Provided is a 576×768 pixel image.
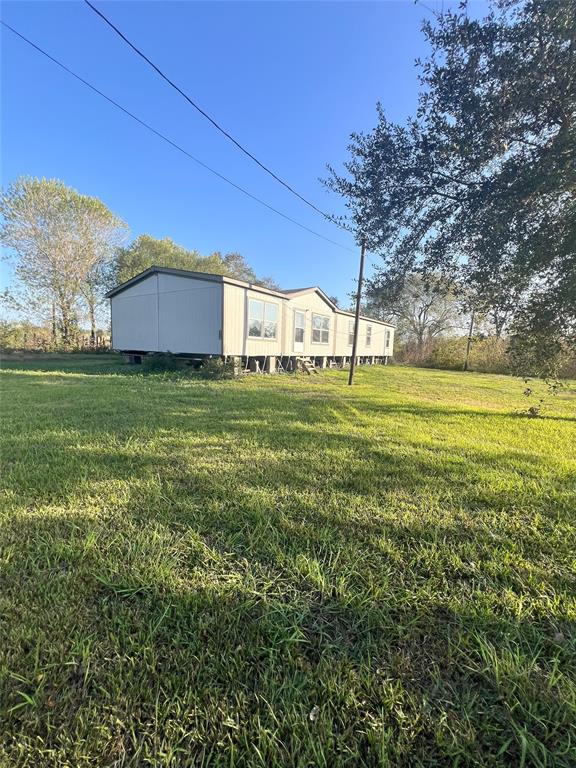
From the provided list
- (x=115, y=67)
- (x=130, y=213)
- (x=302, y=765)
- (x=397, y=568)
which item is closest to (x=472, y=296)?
(x=397, y=568)

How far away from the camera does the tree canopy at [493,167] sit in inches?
128

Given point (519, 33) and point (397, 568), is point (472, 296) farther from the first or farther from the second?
point (397, 568)

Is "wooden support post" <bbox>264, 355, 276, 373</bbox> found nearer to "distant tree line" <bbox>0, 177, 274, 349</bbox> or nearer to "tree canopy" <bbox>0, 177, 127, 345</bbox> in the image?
"distant tree line" <bbox>0, 177, 274, 349</bbox>

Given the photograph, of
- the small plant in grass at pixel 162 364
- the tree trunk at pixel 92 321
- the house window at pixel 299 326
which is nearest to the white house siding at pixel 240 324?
the house window at pixel 299 326

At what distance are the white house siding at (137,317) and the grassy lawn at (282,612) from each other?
10.4 metres

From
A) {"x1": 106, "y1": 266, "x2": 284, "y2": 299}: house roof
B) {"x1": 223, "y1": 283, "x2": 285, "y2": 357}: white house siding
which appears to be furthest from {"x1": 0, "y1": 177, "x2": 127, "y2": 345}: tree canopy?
{"x1": 223, "y1": 283, "x2": 285, "y2": 357}: white house siding

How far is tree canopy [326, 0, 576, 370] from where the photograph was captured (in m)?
3.24

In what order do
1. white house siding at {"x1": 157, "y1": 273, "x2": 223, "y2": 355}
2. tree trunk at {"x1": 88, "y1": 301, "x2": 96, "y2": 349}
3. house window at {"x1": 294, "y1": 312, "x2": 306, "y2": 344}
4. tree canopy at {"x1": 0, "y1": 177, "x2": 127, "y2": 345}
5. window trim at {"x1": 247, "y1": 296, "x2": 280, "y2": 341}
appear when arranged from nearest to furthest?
white house siding at {"x1": 157, "y1": 273, "x2": 223, "y2": 355} → window trim at {"x1": 247, "y1": 296, "x2": 280, "y2": 341} → house window at {"x1": 294, "y1": 312, "x2": 306, "y2": 344} → tree canopy at {"x1": 0, "y1": 177, "x2": 127, "y2": 345} → tree trunk at {"x1": 88, "y1": 301, "x2": 96, "y2": 349}

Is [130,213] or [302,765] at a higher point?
[130,213]

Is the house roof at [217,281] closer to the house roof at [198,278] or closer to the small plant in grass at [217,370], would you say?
the house roof at [198,278]

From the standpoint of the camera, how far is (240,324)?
11.3 metres

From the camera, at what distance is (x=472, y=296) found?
14.8 feet

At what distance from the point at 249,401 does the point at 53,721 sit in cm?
548

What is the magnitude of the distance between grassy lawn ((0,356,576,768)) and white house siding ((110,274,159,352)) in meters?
10.4
